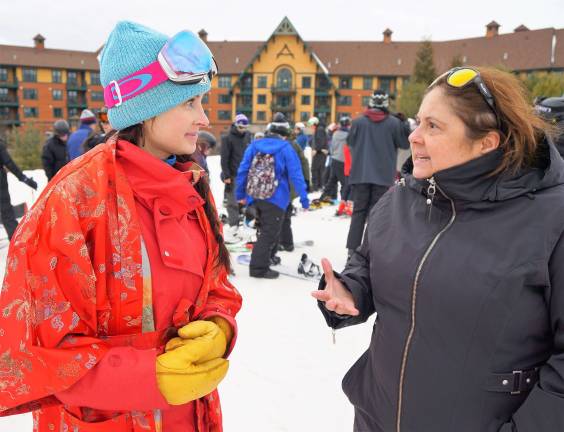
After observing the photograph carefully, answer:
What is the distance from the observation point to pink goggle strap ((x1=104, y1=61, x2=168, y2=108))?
1438 mm

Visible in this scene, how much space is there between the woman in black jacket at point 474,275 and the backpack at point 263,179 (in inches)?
153

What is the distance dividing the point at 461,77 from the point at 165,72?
3.25 feet

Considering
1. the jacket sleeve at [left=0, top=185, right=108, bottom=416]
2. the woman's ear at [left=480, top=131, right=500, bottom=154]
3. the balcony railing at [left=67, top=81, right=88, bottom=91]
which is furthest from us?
the balcony railing at [left=67, top=81, right=88, bottom=91]

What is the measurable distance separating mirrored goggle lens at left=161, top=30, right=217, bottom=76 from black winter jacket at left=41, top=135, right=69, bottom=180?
21.5 feet

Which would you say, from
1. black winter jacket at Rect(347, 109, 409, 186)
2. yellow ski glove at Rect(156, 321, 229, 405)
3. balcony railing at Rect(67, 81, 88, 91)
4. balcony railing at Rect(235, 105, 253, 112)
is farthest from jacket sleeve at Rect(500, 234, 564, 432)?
balcony railing at Rect(67, 81, 88, 91)

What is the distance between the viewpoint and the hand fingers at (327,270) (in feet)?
5.54

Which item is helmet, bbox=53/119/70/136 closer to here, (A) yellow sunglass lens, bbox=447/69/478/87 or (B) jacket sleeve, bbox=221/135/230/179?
(B) jacket sleeve, bbox=221/135/230/179

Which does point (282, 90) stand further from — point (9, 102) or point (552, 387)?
point (552, 387)

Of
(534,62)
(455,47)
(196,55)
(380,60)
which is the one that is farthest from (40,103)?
(196,55)

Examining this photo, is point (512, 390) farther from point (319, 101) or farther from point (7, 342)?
point (319, 101)

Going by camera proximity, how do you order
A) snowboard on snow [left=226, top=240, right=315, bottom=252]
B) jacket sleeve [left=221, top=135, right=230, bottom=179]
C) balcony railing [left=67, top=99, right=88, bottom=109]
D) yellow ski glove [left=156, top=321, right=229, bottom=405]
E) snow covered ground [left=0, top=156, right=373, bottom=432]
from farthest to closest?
balcony railing [left=67, top=99, right=88, bottom=109]
jacket sleeve [left=221, top=135, right=230, bottom=179]
snowboard on snow [left=226, top=240, right=315, bottom=252]
snow covered ground [left=0, top=156, right=373, bottom=432]
yellow ski glove [left=156, top=321, right=229, bottom=405]

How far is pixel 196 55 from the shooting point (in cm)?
150

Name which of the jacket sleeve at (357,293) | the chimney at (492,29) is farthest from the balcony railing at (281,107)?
the jacket sleeve at (357,293)

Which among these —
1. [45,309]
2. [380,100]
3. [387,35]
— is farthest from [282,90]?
[45,309]
